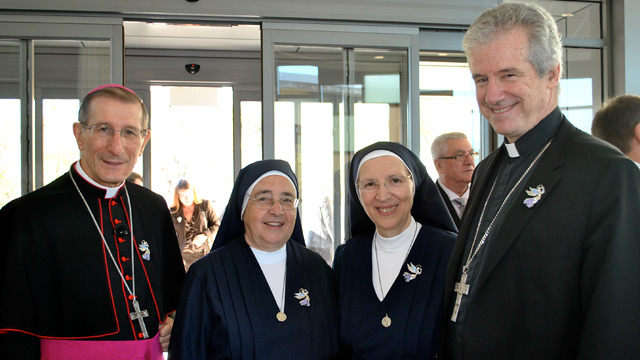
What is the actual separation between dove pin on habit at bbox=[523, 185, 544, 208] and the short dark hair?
1499mm

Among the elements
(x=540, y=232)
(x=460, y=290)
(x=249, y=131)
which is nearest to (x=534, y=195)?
(x=540, y=232)

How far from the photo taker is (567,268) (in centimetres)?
131

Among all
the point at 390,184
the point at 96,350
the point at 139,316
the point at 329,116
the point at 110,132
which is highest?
the point at 329,116

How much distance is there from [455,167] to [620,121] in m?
1.60

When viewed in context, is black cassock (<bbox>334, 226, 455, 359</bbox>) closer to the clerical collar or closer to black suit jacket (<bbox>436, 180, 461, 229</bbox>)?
the clerical collar

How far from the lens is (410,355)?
6.86ft

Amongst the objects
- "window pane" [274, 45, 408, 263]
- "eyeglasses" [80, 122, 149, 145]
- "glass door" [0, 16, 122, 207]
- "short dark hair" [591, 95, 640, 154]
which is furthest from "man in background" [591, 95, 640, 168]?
"glass door" [0, 16, 122, 207]

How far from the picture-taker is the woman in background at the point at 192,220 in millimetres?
5930

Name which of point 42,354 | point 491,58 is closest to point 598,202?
point 491,58

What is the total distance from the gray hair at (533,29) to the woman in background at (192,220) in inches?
193

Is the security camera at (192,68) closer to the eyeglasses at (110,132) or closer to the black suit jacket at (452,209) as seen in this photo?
the black suit jacket at (452,209)

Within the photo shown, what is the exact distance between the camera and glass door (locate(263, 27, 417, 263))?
14.1ft

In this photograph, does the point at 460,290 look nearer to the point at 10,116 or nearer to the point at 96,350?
the point at 96,350

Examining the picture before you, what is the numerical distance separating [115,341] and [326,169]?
2.59 metres
